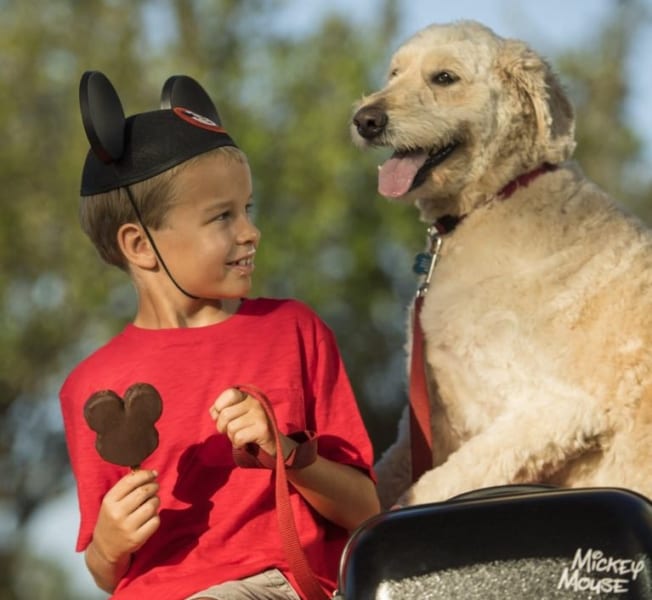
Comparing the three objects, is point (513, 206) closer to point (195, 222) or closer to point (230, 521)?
point (195, 222)

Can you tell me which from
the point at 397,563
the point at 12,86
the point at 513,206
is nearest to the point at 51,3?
the point at 12,86

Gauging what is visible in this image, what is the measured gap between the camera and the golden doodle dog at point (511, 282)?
3.62 meters

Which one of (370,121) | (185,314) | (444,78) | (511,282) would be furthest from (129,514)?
(444,78)

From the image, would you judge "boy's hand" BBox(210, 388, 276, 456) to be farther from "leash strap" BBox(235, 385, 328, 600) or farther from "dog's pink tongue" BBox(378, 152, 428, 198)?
"dog's pink tongue" BBox(378, 152, 428, 198)

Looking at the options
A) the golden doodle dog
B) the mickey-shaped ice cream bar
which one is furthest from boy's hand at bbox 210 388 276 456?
the golden doodle dog

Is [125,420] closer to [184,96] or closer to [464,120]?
[184,96]

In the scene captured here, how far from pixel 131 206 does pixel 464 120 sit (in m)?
1.40

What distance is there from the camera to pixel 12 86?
1803cm

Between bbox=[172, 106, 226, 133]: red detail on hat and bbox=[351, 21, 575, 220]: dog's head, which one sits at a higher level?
bbox=[172, 106, 226, 133]: red detail on hat

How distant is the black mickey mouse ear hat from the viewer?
2.80 m

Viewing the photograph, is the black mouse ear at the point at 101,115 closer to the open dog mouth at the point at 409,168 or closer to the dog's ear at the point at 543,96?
the open dog mouth at the point at 409,168

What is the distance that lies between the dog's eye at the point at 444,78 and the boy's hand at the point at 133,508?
6.23ft

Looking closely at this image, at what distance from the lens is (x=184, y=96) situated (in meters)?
3.05

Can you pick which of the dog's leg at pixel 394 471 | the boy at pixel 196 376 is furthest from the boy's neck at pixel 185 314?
the dog's leg at pixel 394 471
